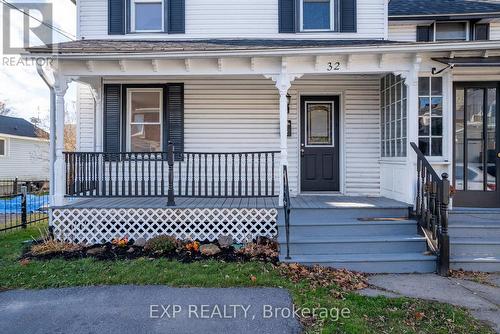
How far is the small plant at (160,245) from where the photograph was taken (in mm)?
5453

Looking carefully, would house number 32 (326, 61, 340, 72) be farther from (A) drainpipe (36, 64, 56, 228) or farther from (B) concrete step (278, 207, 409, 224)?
(A) drainpipe (36, 64, 56, 228)

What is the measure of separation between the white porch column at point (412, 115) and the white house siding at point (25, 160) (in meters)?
22.2

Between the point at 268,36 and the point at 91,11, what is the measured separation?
3.92 metres

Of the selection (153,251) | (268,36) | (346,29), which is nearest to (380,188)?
(346,29)

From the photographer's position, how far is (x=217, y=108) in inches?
293

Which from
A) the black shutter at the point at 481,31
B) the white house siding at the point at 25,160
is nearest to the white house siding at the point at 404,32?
the black shutter at the point at 481,31

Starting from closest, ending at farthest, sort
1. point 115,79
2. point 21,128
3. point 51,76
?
point 51,76 < point 115,79 < point 21,128

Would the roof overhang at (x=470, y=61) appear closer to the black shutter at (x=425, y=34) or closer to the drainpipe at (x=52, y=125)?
the black shutter at (x=425, y=34)

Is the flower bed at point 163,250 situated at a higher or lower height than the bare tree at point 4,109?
lower

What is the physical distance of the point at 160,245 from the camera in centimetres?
550

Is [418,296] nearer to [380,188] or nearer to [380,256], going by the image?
[380,256]

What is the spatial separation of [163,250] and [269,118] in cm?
353

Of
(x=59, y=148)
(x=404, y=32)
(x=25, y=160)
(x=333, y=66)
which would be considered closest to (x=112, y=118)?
(x=59, y=148)

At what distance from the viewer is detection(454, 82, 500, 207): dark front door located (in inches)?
259
